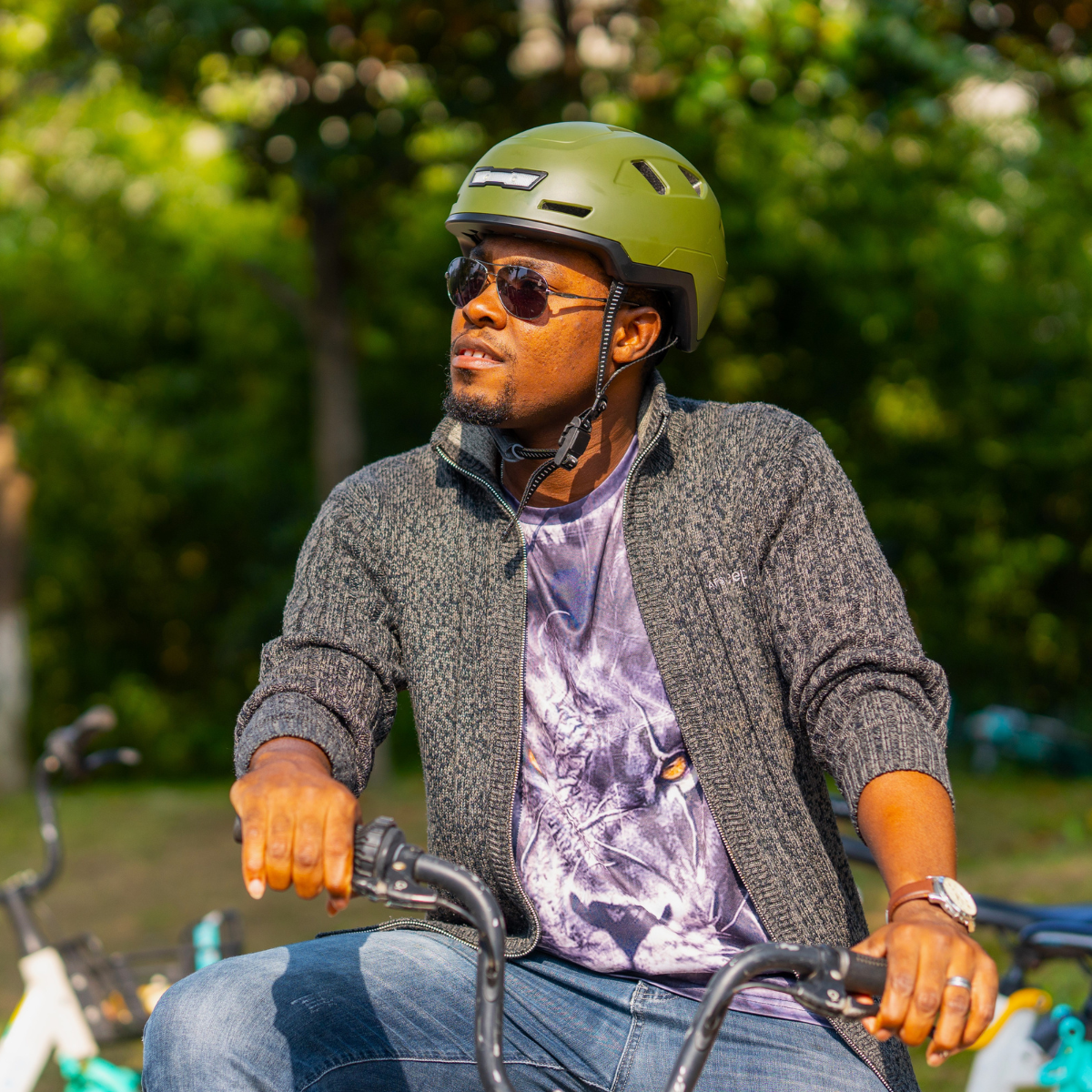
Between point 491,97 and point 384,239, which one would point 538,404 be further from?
point 384,239

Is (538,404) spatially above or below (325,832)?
above

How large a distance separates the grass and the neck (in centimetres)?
336

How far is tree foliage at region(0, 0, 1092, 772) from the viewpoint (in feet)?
29.5

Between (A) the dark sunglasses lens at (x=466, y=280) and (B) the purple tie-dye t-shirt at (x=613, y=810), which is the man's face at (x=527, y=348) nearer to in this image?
(A) the dark sunglasses lens at (x=466, y=280)

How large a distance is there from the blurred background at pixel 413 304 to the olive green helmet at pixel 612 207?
4.06m

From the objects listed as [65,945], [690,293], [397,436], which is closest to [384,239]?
[397,436]

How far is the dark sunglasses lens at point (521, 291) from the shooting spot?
8.17 ft

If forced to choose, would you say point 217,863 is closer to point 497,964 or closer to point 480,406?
point 480,406

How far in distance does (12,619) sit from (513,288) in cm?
996

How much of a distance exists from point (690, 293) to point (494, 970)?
1.50m

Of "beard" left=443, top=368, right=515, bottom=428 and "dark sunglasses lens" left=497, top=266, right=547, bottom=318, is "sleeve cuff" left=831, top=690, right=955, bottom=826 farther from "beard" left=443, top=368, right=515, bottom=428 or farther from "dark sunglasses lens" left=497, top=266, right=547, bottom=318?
"dark sunglasses lens" left=497, top=266, right=547, bottom=318

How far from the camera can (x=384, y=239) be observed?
13766 millimetres

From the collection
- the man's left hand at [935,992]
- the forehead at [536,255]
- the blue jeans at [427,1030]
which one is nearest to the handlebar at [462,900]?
the blue jeans at [427,1030]

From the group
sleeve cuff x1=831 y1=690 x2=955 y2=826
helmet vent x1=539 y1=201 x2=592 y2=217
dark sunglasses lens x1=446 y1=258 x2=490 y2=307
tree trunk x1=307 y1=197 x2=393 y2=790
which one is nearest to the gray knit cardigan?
sleeve cuff x1=831 y1=690 x2=955 y2=826
